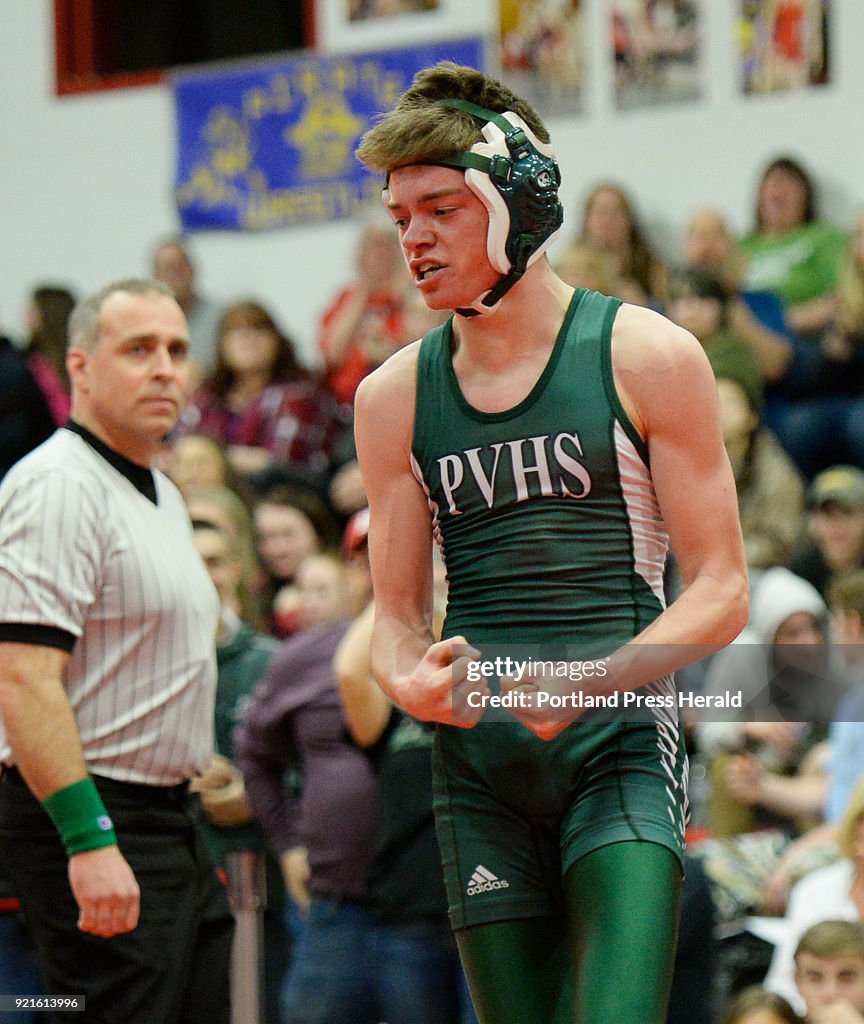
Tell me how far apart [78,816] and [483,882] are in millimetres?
1108

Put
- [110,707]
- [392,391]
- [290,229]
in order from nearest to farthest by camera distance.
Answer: [392,391]
[110,707]
[290,229]

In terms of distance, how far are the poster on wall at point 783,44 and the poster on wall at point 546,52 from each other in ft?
3.39

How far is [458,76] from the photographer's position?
3.33 metres

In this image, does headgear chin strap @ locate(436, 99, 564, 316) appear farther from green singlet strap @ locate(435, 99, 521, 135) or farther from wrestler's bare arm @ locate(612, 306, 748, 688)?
wrestler's bare arm @ locate(612, 306, 748, 688)

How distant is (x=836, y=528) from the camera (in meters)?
7.34

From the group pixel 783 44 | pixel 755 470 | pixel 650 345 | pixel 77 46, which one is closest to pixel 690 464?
pixel 650 345

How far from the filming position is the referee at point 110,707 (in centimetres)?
392

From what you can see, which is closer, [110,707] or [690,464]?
[690,464]

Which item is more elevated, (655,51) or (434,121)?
(655,51)

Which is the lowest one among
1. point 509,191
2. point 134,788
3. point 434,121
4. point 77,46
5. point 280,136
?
point 134,788

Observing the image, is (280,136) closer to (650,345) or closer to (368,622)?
(368,622)

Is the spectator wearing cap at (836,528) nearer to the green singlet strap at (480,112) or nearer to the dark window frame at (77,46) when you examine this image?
the green singlet strap at (480,112)

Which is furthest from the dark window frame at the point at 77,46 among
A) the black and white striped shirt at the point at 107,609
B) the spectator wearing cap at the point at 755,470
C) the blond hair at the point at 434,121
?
the blond hair at the point at 434,121

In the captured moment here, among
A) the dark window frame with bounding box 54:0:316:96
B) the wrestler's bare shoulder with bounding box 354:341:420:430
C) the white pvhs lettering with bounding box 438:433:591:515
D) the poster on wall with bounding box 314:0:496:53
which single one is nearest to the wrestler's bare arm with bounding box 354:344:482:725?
the wrestler's bare shoulder with bounding box 354:341:420:430
